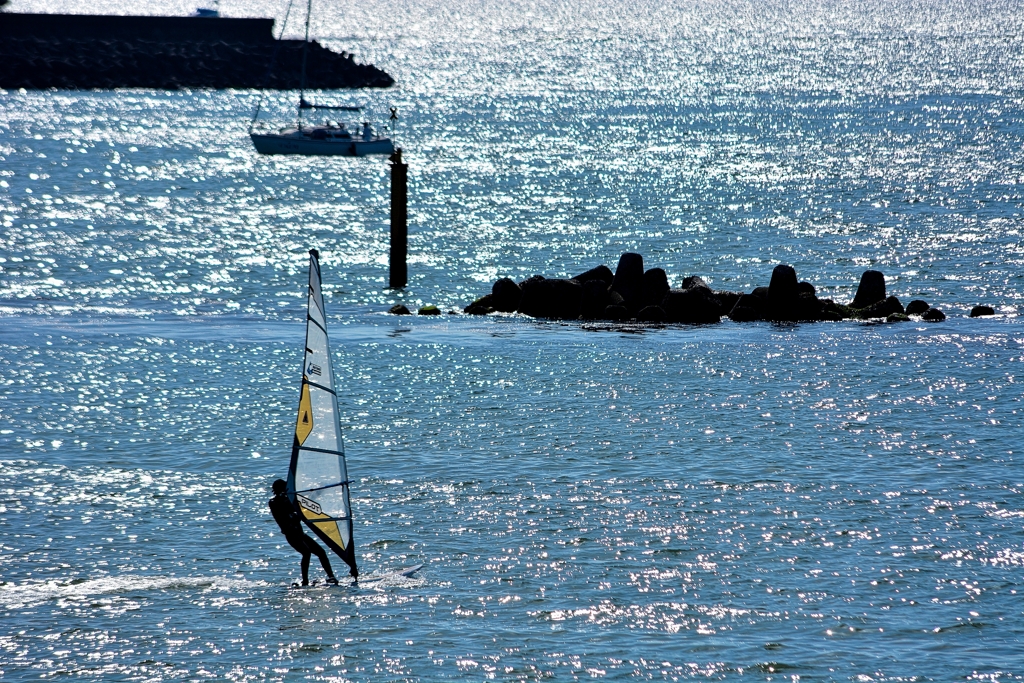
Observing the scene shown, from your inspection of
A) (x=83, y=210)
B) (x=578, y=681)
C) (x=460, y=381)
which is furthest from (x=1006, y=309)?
(x=83, y=210)

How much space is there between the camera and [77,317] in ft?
130

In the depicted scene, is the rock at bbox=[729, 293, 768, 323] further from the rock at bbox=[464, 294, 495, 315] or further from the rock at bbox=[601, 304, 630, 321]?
the rock at bbox=[464, 294, 495, 315]

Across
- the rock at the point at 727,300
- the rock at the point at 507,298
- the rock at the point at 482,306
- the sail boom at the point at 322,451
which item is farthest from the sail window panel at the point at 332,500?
the rock at the point at 727,300

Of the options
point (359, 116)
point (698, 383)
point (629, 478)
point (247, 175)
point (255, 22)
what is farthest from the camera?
point (255, 22)

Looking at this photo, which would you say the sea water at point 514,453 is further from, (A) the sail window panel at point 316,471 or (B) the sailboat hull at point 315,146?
(B) the sailboat hull at point 315,146

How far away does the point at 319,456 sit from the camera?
63.7ft

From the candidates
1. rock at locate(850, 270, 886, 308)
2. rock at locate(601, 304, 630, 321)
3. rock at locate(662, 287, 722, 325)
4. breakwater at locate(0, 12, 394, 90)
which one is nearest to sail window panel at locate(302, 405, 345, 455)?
rock at locate(601, 304, 630, 321)

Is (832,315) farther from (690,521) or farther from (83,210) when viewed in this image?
(83,210)

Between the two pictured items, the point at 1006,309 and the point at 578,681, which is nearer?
the point at 578,681

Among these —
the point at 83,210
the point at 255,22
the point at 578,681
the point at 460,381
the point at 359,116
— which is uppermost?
the point at 255,22

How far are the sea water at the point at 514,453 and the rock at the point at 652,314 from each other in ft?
4.07

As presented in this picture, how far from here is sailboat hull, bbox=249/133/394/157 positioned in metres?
89.4

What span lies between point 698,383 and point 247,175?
2258 inches

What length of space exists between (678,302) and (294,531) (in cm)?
2198
